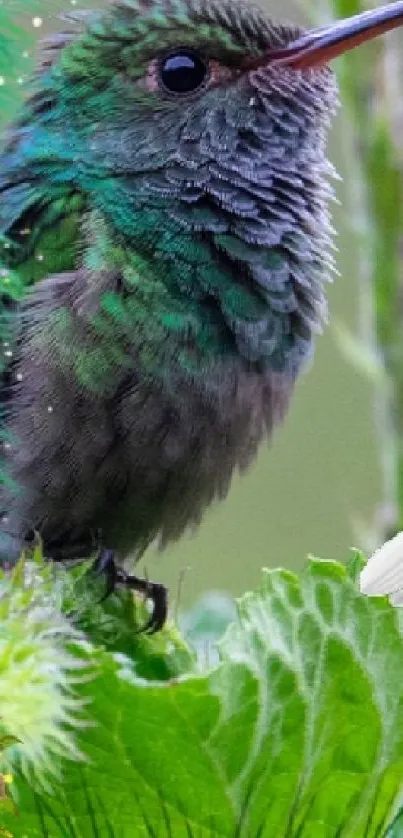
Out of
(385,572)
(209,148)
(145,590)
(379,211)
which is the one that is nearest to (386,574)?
(385,572)

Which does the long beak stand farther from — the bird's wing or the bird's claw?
the bird's claw

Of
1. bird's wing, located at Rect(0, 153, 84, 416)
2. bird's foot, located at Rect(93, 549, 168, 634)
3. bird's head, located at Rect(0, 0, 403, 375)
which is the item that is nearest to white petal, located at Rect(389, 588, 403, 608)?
bird's foot, located at Rect(93, 549, 168, 634)

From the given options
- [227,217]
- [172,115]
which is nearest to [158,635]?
[227,217]

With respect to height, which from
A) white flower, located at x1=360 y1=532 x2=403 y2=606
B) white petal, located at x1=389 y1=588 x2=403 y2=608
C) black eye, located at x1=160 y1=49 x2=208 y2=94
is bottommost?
white petal, located at x1=389 y1=588 x2=403 y2=608

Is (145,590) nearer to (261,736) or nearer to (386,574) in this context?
(386,574)

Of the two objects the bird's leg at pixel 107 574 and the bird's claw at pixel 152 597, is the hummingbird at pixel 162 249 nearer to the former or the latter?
the bird's claw at pixel 152 597

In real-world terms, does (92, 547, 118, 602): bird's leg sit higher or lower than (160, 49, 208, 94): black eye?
lower
